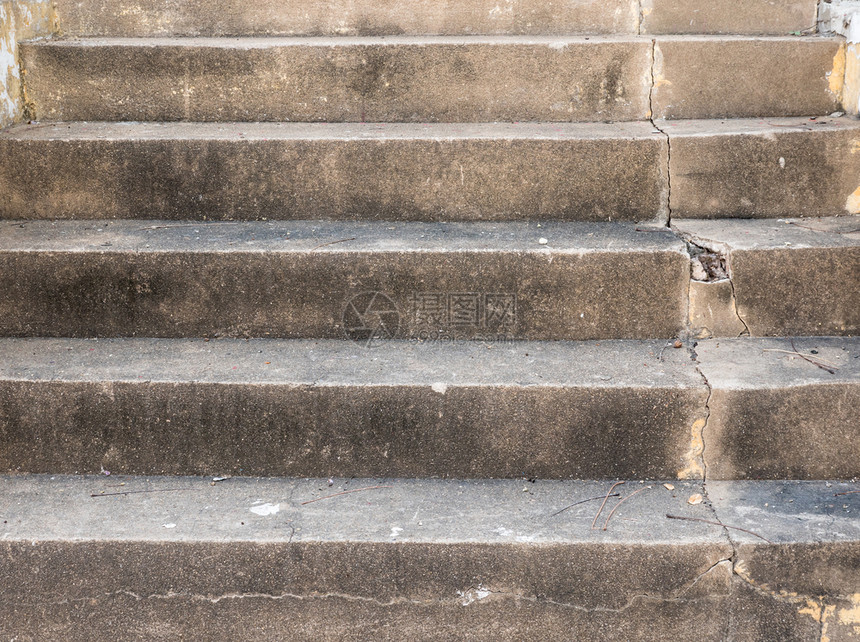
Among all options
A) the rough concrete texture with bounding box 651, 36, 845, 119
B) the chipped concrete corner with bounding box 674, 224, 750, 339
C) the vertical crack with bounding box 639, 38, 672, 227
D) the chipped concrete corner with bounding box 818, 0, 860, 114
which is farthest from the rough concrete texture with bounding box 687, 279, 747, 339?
the chipped concrete corner with bounding box 818, 0, 860, 114

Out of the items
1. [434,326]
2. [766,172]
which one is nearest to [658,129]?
Answer: [766,172]

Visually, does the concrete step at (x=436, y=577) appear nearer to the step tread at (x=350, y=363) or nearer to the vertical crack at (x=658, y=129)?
the step tread at (x=350, y=363)

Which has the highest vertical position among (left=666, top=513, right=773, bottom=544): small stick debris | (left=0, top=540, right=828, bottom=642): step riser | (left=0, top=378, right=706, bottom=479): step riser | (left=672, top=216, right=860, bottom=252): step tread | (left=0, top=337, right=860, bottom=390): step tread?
(left=672, top=216, right=860, bottom=252): step tread

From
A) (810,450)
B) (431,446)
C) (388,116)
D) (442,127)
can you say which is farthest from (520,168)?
(810,450)

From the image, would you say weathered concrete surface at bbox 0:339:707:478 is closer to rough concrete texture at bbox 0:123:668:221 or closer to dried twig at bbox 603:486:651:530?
dried twig at bbox 603:486:651:530

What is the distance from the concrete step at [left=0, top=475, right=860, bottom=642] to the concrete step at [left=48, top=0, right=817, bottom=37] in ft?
7.11

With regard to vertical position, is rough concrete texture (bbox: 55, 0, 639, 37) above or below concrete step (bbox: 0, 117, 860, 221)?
above

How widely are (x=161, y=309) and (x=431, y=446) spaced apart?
41.3 inches

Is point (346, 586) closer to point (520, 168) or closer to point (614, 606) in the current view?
point (614, 606)

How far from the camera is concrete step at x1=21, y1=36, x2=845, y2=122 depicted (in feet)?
9.90

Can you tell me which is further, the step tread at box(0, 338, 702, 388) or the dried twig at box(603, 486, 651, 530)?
the step tread at box(0, 338, 702, 388)

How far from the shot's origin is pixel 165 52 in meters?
3.04

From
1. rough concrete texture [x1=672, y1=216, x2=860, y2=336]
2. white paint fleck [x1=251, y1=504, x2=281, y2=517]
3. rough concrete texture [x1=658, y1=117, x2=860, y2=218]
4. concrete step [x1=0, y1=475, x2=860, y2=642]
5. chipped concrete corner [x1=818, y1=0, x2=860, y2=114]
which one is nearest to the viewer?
concrete step [x1=0, y1=475, x2=860, y2=642]

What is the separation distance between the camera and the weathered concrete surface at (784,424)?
7.29ft
